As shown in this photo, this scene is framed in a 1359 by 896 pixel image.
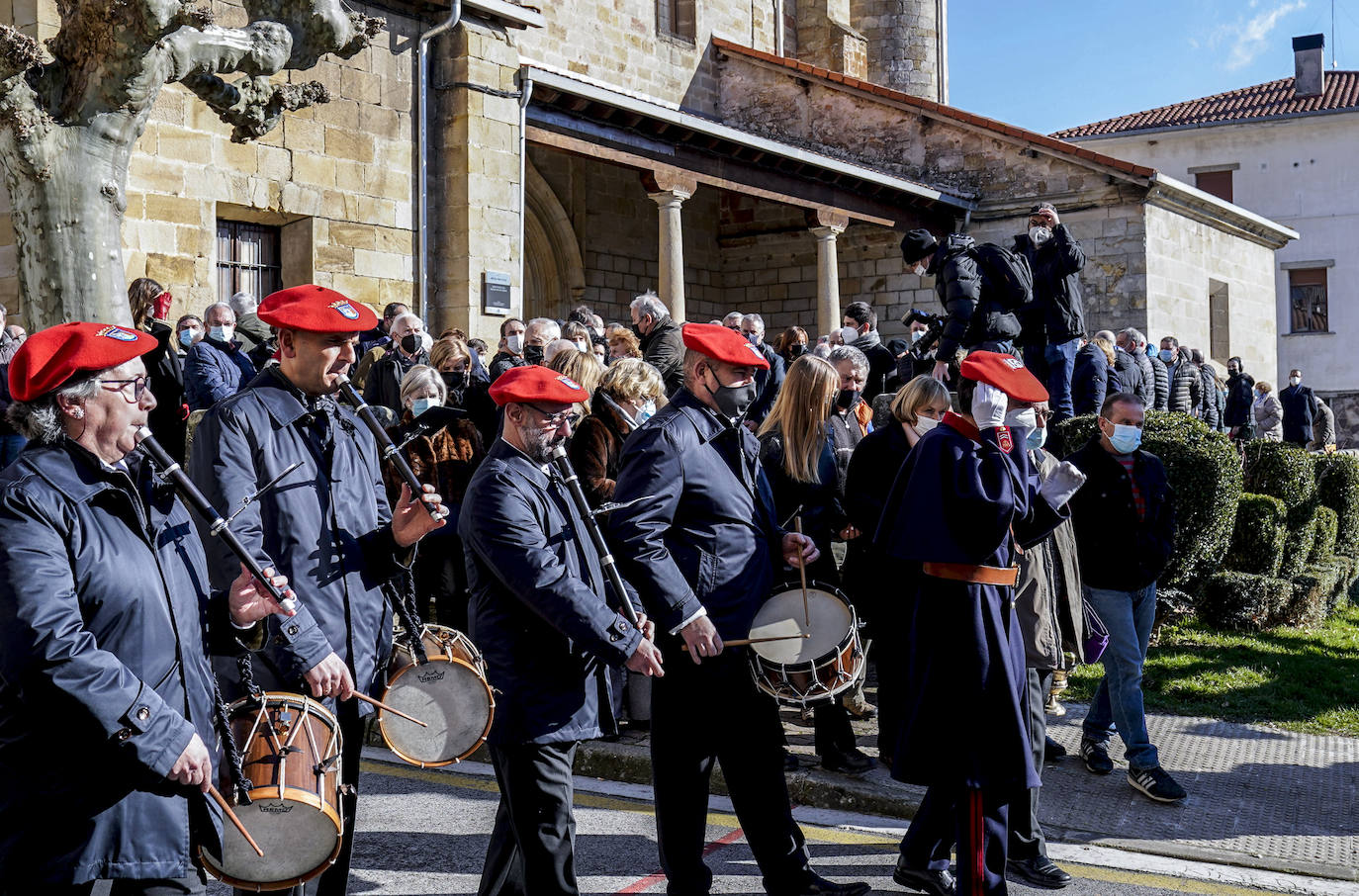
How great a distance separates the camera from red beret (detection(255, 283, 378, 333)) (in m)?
3.77

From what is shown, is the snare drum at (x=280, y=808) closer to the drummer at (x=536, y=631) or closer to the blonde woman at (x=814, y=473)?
the drummer at (x=536, y=631)

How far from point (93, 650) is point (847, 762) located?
4.04 metres

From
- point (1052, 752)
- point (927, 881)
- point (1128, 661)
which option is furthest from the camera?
point (1052, 752)

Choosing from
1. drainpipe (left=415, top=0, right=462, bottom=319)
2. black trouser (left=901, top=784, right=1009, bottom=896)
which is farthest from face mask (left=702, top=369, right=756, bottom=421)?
drainpipe (left=415, top=0, right=462, bottom=319)

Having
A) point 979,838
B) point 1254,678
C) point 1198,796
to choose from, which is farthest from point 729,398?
point 1254,678

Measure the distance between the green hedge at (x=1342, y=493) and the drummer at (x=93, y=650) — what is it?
12.7m

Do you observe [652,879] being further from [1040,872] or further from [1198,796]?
[1198,796]

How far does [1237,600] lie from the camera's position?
10.5 metres

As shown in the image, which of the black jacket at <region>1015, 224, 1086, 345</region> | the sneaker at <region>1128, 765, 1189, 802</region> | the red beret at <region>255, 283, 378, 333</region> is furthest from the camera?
the black jacket at <region>1015, 224, 1086, 345</region>

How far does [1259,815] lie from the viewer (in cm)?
596

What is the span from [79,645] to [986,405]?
2.90 metres

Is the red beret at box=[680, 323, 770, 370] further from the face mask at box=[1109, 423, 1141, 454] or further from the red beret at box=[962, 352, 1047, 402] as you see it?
the face mask at box=[1109, 423, 1141, 454]

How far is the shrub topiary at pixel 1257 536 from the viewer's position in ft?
36.3

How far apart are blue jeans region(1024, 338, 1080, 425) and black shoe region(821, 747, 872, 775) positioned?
198 inches
